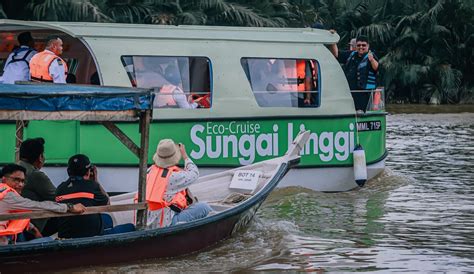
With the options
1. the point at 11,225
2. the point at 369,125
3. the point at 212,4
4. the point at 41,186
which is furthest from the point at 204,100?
the point at 212,4

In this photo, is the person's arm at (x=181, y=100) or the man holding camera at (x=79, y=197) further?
the person's arm at (x=181, y=100)

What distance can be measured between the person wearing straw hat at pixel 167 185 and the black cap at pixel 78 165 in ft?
3.06

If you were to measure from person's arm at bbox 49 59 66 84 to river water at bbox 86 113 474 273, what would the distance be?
287 centimetres

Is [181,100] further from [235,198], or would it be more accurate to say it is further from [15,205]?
[15,205]

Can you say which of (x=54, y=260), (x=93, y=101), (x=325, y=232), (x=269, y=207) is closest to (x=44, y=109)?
(x=93, y=101)

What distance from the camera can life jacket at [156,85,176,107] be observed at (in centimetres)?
1487

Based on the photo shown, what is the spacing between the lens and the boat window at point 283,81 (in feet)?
51.5

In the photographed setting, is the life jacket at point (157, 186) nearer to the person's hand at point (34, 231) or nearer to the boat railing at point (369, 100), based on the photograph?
the person's hand at point (34, 231)

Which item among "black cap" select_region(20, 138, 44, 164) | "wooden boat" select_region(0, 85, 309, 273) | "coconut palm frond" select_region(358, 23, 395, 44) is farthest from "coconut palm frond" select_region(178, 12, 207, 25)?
"black cap" select_region(20, 138, 44, 164)

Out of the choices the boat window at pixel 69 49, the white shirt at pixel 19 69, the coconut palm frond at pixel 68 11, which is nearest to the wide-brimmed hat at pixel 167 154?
the white shirt at pixel 19 69

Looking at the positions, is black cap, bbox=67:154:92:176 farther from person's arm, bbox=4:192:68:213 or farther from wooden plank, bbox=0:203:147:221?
person's arm, bbox=4:192:68:213

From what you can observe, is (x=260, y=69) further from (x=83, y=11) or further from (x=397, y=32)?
(x=397, y=32)

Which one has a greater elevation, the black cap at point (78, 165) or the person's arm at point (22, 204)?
the black cap at point (78, 165)

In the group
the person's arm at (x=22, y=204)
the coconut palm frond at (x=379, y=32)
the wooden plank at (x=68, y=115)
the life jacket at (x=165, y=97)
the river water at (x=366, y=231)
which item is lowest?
the river water at (x=366, y=231)
